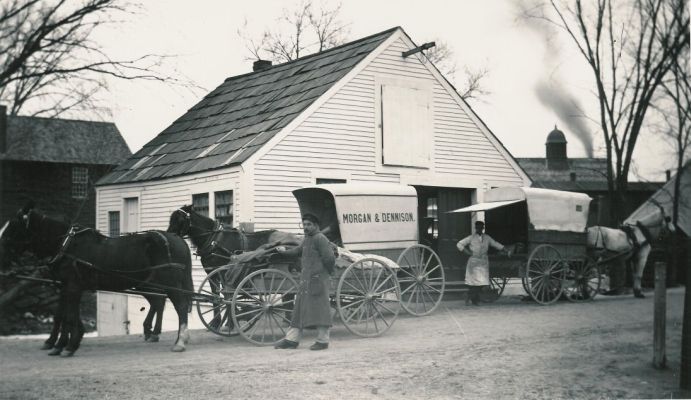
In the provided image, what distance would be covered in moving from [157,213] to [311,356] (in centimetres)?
964

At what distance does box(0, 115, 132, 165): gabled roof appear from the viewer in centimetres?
1019

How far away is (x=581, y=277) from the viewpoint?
16.5 meters

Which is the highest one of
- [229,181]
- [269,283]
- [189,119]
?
[189,119]

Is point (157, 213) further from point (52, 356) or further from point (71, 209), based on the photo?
point (71, 209)

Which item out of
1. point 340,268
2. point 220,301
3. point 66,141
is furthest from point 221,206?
point 66,141

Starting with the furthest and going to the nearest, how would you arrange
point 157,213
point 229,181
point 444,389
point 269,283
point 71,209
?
point 71,209 → point 157,213 → point 229,181 → point 269,283 → point 444,389

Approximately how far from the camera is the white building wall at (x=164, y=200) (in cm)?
1622

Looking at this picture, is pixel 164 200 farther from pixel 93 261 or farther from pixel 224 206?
pixel 93 261

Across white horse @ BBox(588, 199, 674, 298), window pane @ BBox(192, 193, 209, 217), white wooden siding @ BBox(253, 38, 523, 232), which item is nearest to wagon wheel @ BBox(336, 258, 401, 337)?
white wooden siding @ BBox(253, 38, 523, 232)

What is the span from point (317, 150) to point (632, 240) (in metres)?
7.59

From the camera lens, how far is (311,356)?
984 centimetres

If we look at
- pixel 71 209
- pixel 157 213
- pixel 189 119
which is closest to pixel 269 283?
pixel 157 213

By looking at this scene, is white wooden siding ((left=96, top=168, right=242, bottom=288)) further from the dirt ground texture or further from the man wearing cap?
the man wearing cap

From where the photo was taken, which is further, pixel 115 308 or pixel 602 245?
pixel 115 308
